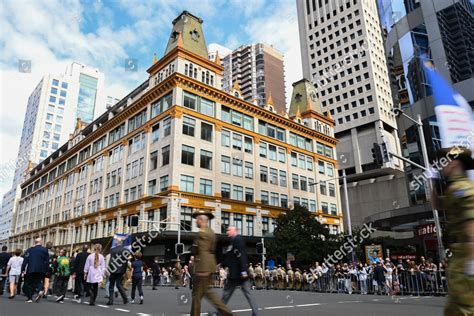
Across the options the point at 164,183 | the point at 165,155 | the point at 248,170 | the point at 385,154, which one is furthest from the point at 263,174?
the point at 385,154

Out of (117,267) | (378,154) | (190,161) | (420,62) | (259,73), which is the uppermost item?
(259,73)

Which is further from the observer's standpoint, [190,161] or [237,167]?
[237,167]

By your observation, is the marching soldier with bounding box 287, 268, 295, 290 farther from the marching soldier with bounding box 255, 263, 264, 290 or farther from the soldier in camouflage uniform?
the soldier in camouflage uniform

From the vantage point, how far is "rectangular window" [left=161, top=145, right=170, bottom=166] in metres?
37.1

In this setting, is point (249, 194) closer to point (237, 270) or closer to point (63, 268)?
point (63, 268)

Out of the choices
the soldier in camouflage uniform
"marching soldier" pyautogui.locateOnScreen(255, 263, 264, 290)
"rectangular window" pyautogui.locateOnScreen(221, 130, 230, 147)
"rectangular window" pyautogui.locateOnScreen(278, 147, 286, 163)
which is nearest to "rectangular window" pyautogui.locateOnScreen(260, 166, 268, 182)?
"rectangular window" pyautogui.locateOnScreen(278, 147, 286, 163)

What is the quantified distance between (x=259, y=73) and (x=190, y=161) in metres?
79.6

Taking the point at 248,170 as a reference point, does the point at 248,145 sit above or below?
above

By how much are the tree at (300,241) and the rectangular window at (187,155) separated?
11.0 meters

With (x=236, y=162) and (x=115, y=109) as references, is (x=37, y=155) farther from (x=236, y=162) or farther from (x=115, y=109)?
(x=236, y=162)

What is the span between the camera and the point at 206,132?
4056 centimetres

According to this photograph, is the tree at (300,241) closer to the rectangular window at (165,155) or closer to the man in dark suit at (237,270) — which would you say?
the rectangular window at (165,155)

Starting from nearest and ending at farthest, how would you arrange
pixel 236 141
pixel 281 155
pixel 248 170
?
pixel 236 141 < pixel 248 170 < pixel 281 155

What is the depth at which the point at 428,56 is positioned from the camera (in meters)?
26.9
